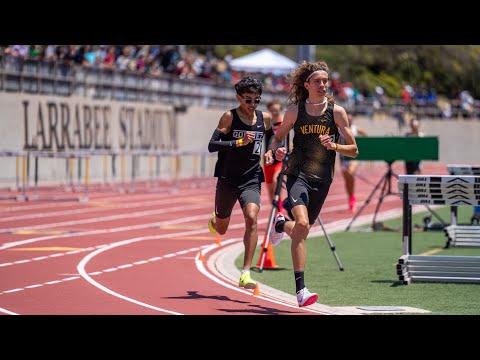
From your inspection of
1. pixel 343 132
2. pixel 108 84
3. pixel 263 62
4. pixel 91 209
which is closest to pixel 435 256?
pixel 343 132

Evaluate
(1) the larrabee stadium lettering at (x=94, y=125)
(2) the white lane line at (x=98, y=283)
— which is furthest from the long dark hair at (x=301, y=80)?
(1) the larrabee stadium lettering at (x=94, y=125)

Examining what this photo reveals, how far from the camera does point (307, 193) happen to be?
13039 millimetres

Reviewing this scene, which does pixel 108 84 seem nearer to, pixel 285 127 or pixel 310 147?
pixel 285 127

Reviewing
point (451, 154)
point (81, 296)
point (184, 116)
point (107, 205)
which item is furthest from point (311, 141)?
point (451, 154)

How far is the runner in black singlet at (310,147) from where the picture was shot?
12.9 metres

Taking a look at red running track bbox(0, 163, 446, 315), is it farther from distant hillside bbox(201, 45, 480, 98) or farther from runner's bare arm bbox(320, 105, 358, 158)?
distant hillside bbox(201, 45, 480, 98)

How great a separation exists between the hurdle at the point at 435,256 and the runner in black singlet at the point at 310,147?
89.5 inches

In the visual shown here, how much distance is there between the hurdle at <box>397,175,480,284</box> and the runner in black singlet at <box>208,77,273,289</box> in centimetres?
194

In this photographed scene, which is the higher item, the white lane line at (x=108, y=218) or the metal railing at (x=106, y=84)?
the metal railing at (x=106, y=84)

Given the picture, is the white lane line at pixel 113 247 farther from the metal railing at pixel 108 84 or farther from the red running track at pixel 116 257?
the metal railing at pixel 108 84

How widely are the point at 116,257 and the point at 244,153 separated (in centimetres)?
418

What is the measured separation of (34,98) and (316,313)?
22222 millimetres

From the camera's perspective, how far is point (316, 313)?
40.7 ft

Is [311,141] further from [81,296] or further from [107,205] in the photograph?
[107,205]
